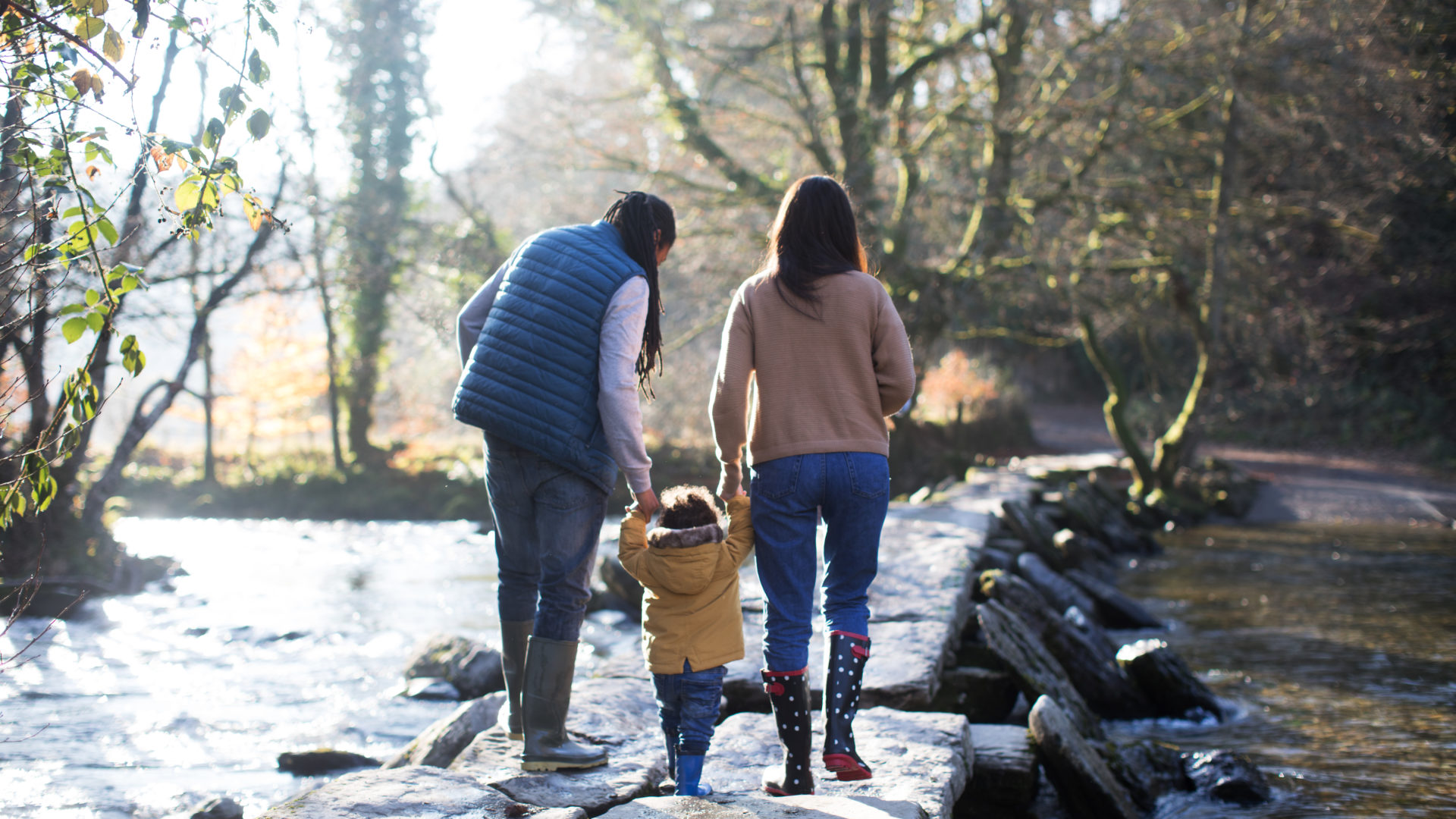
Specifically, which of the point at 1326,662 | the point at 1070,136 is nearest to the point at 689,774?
the point at 1326,662

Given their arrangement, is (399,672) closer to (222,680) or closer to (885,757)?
(222,680)

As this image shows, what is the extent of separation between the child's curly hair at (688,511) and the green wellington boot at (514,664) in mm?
631

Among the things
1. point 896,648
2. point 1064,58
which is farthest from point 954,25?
point 896,648

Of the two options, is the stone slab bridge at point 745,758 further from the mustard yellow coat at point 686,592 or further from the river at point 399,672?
the river at point 399,672

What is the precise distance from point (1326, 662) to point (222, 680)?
6.90 metres

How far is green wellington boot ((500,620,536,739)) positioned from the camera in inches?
132

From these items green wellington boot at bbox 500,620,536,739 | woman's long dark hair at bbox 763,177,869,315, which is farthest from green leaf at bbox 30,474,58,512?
woman's long dark hair at bbox 763,177,869,315

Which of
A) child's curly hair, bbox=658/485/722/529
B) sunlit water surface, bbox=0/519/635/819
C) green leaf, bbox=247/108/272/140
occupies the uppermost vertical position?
green leaf, bbox=247/108/272/140

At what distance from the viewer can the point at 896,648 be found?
15.1 ft

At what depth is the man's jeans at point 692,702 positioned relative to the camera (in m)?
2.99

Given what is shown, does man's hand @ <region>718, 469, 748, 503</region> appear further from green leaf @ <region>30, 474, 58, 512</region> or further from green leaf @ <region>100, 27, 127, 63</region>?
green leaf @ <region>100, 27, 127, 63</region>

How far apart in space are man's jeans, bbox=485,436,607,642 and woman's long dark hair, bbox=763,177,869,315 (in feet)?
2.82

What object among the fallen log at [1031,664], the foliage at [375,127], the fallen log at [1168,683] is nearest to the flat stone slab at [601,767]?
the fallen log at [1031,664]

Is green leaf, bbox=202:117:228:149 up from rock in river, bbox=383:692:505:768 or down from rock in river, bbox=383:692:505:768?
up
